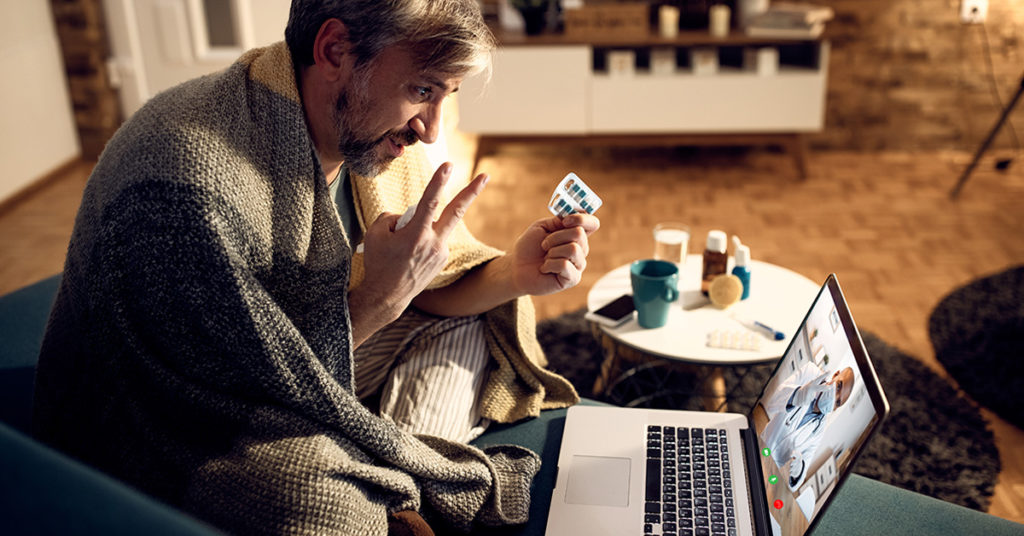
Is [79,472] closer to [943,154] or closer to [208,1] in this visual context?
[208,1]

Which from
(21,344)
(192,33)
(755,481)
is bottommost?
(755,481)

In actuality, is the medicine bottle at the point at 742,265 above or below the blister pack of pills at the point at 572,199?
below

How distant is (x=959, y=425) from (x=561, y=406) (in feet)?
3.65

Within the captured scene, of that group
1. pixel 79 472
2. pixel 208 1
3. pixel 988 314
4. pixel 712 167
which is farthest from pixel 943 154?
pixel 79 472

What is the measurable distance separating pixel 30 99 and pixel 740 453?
3541mm

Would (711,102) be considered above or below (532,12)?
below

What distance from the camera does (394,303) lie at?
47.6 inches

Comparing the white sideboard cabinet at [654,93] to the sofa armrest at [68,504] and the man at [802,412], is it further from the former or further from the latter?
the sofa armrest at [68,504]

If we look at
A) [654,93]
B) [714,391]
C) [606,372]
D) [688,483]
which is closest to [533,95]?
[654,93]

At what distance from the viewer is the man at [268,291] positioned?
102 cm

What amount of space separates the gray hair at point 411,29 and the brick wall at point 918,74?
3095 mm

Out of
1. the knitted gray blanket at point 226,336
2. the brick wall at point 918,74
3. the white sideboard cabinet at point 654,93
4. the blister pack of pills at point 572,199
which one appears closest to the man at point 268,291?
the knitted gray blanket at point 226,336

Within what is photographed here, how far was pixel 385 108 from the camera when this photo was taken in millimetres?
1196

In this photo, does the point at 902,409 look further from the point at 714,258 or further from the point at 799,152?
the point at 799,152
